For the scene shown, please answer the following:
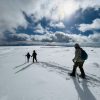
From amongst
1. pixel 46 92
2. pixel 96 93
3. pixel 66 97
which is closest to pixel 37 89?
pixel 46 92

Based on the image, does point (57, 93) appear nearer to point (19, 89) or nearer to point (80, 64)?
point (19, 89)

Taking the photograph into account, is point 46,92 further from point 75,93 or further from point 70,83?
point 70,83

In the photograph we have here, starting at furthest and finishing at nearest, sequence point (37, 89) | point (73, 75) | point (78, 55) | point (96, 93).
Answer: point (73, 75)
point (78, 55)
point (37, 89)
point (96, 93)

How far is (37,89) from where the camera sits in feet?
17.3

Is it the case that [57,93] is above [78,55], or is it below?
below

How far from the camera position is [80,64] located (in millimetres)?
6824

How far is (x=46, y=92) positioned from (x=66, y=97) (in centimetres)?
91


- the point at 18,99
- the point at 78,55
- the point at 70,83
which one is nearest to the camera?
the point at 18,99

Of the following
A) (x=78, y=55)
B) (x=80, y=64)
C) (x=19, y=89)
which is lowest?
(x=19, y=89)

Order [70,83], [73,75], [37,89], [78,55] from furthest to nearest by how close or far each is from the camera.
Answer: [73,75]
[78,55]
[70,83]
[37,89]

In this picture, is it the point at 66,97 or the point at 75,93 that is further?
the point at 75,93

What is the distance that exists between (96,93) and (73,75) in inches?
102

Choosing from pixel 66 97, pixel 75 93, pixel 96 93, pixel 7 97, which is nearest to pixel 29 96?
pixel 7 97

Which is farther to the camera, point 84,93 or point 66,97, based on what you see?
point 84,93
